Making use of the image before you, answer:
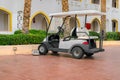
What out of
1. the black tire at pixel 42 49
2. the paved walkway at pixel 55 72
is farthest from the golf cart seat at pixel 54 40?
the paved walkway at pixel 55 72

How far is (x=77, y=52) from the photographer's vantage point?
1301 cm

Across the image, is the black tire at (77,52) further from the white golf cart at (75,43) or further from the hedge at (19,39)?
the hedge at (19,39)

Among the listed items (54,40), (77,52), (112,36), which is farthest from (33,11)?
(77,52)

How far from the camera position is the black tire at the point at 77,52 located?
12.9 m

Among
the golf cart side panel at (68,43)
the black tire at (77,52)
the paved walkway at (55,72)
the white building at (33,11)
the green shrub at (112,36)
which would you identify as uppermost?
the white building at (33,11)

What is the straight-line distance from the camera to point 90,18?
27.4m

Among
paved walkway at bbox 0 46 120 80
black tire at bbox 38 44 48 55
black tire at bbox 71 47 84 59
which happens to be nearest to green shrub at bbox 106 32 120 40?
black tire at bbox 38 44 48 55

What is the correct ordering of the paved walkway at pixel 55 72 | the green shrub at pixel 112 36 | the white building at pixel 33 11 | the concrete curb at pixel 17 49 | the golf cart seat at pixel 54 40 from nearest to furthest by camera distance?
1. the paved walkway at pixel 55 72
2. the concrete curb at pixel 17 49
3. the golf cart seat at pixel 54 40
4. the white building at pixel 33 11
5. the green shrub at pixel 112 36

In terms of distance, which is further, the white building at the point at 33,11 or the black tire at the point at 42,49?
the white building at the point at 33,11

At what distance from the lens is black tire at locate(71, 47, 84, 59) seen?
12.9 meters

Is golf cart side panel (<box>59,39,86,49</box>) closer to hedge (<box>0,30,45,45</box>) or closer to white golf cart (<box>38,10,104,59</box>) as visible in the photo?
white golf cart (<box>38,10,104,59</box>)

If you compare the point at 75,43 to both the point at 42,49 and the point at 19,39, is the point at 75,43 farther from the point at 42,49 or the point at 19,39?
the point at 19,39

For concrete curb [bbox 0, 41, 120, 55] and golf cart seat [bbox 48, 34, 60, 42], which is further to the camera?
golf cart seat [bbox 48, 34, 60, 42]

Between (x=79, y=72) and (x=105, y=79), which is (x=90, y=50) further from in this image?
(x=105, y=79)
